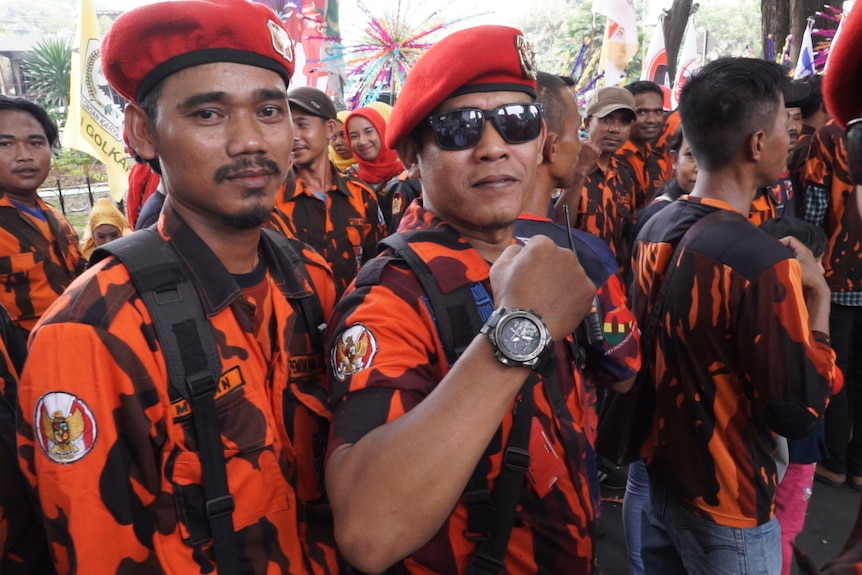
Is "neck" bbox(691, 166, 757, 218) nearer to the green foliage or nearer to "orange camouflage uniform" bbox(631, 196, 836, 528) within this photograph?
"orange camouflage uniform" bbox(631, 196, 836, 528)

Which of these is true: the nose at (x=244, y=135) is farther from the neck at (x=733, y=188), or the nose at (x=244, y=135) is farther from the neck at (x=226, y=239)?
the neck at (x=733, y=188)

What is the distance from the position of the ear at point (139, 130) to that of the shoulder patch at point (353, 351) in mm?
726

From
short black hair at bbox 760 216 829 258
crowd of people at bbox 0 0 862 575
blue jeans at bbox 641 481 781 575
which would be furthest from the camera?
short black hair at bbox 760 216 829 258

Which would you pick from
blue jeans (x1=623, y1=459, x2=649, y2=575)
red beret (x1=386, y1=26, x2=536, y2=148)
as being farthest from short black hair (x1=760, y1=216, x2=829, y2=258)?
red beret (x1=386, y1=26, x2=536, y2=148)

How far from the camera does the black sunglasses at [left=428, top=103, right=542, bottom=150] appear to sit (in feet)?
4.87

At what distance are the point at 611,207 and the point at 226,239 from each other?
154 inches

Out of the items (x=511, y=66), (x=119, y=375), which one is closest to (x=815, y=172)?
(x=511, y=66)

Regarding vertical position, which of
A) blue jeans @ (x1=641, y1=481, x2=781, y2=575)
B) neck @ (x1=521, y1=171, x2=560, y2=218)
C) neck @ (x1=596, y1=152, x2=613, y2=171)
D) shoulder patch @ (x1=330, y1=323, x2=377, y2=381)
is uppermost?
neck @ (x1=521, y1=171, x2=560, y2=218)

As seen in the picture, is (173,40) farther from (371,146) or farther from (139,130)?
(371,146)

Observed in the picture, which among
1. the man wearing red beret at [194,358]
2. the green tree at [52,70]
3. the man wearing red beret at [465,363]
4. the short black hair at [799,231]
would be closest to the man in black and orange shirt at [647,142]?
the short black hair at [799,231]

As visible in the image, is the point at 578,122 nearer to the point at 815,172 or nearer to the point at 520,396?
the point at 520,396

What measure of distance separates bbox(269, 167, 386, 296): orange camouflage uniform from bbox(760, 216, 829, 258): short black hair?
230cm

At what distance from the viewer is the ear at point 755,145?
2.21 m

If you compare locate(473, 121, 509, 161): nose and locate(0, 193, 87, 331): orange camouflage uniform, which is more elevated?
locate(473, 121, 509, 161): nose
